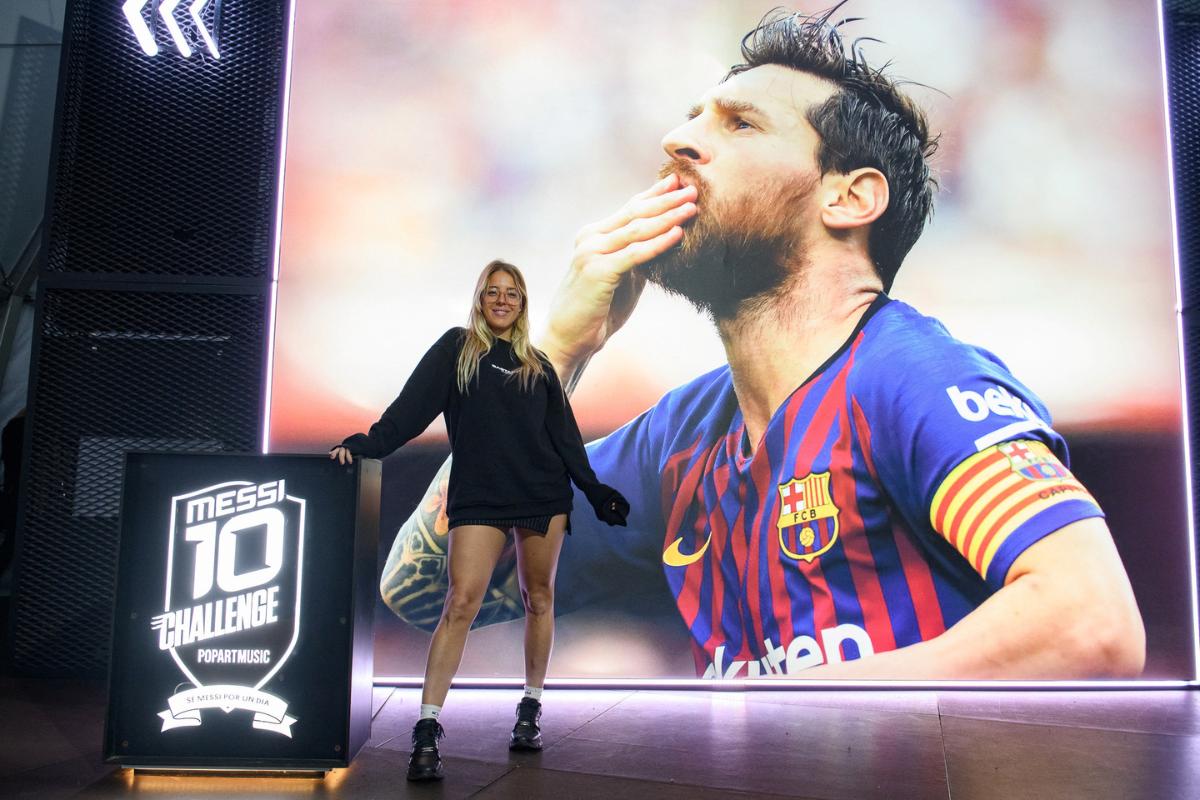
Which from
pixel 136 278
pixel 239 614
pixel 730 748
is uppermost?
pixel 136 278

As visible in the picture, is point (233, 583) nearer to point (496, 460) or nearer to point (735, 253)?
point (496, 460)

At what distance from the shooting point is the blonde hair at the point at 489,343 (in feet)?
8.21

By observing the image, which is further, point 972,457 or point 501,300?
point 972,457

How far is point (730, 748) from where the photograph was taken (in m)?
2.51

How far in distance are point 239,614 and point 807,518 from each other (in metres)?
2.06

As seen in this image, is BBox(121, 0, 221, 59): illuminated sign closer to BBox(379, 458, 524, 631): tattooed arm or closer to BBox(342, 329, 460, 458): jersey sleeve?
BBox(342, 329, 460, 458): jersey sleeve

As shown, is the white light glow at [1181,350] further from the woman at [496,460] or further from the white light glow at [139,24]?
the white light glow at [139,24]

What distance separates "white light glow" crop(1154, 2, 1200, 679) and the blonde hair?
110 inches

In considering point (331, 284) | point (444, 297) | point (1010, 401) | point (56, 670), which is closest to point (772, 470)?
point (1010, 401)

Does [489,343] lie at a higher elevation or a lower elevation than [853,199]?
lower

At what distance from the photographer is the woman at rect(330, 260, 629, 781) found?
2.34 meters

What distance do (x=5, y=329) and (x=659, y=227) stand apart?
4.43m

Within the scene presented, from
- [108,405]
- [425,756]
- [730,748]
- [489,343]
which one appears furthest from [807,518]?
[108,405]

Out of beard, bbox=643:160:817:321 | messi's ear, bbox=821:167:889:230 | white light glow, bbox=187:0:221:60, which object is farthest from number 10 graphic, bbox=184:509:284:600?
messi's ear, bbox=821:167:889:230
